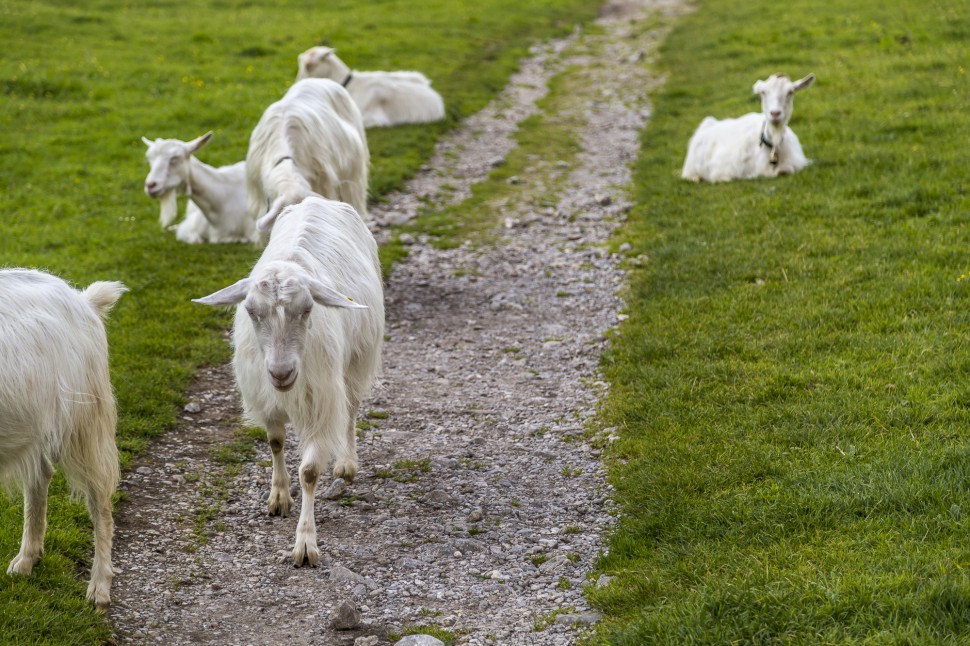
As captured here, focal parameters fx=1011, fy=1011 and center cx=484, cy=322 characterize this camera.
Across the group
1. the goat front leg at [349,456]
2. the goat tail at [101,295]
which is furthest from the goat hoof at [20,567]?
the goat front leg at [349,456]

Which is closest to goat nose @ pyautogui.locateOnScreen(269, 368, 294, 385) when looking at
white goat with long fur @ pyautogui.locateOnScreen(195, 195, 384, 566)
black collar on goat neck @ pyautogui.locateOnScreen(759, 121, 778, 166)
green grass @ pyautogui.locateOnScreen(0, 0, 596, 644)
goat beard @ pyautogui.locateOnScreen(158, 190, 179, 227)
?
white goat with long fur @ pyautogui.locateOnScreen(195, 195, 384, 566)

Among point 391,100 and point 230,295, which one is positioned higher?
point 230,295

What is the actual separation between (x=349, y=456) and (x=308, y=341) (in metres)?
1.38

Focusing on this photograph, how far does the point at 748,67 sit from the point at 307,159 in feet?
47.7

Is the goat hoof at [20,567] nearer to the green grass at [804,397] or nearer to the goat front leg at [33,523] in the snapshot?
the goat front leg at [33,523]

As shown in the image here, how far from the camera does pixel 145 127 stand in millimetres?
18906

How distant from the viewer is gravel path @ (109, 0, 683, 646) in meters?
5.93

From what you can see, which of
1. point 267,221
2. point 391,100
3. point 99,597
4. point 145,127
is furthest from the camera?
point 391,100

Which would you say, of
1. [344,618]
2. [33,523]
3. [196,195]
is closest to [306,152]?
[196,195]

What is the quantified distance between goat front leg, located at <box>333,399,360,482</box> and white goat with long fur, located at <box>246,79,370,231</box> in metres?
2.86

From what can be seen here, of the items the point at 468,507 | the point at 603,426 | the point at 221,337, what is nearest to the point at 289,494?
the point at 468,507

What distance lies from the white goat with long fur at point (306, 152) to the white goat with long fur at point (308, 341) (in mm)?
2383

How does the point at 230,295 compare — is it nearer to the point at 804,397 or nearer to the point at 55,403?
the point at 55,403

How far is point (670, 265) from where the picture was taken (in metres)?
11.5
